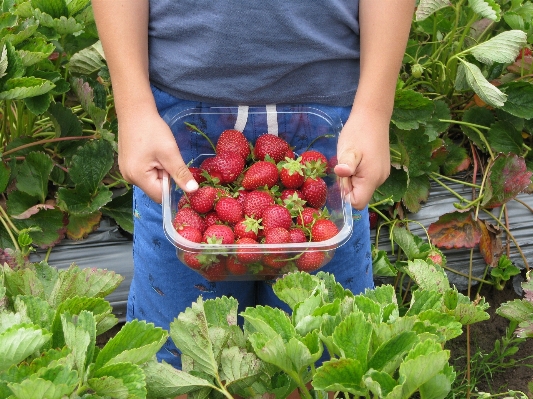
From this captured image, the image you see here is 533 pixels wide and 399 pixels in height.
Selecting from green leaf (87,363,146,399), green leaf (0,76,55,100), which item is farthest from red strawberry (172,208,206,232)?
green leaf (0,76,55,100)

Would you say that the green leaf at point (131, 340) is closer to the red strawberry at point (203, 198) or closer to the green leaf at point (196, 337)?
the green leaf at point (196, 337)

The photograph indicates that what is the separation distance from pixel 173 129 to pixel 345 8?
0.31m

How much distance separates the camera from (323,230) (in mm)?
960

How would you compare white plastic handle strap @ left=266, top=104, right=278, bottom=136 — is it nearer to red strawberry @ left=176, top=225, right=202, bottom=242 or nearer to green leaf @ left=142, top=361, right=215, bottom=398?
red strawberry @ left=176, top=225, right=202, bottom=242

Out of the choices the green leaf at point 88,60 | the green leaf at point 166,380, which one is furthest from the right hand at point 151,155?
the green leaf at point 88,60

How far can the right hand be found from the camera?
96cm

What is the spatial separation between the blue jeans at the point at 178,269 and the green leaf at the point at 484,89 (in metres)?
0.56

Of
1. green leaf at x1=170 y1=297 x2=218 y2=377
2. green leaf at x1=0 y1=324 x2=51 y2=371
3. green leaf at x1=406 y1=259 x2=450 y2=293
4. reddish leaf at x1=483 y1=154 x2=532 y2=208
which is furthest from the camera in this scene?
reddish leaf at x1=483 y1=154 x2=532 y2=208

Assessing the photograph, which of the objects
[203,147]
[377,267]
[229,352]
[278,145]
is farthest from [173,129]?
[377,267]

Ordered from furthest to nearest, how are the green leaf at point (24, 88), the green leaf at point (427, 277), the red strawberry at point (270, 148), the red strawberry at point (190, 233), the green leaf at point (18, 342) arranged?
the green leaf at point (24, 88), the red strawberry at point (270, 148), the red strawberry at point (190, 233), the green leaf at point (427, 277), the green leaf at point (18, 342)

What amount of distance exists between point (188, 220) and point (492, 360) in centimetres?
105

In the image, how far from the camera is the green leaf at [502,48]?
1613mm

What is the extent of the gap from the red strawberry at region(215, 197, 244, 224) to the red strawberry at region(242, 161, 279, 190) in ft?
0.15

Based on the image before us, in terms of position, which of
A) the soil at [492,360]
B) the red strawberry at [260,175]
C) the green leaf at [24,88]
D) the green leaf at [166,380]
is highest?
the green leaf at [166,380]
